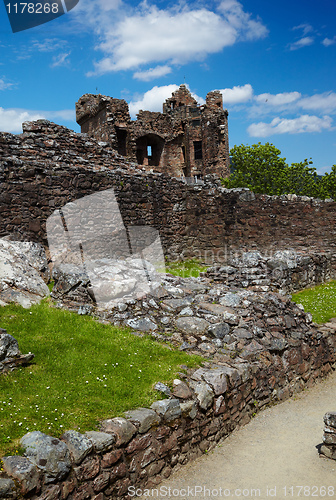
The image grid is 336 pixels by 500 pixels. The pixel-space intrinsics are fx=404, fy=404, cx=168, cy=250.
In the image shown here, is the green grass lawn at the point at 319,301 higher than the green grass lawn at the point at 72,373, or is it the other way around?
the green grass lawn at the point at 72,373

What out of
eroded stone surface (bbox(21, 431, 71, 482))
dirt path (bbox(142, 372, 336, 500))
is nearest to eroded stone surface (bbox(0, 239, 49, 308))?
eroded stone surface (bbox(21, 431, 71, 482))

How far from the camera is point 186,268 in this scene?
15711mm

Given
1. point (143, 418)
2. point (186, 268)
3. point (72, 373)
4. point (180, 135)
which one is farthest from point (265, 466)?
point (180, 135)

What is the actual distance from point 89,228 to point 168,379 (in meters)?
7.81

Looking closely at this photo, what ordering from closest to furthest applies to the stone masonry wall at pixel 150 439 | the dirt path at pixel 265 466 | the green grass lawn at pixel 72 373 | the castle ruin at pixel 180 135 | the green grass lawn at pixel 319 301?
the stone masonry wall at pixel 150 439, the green grass lawn at pixel 72 373, the dirt path at pixel 265 466, the green grass lawn at pixel 319 301, the castle ruin at pixel 180 135

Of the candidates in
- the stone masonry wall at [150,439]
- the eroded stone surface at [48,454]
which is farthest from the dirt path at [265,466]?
the eroded stone surface at [48,454]

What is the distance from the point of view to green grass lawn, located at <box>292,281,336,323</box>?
11.4 m

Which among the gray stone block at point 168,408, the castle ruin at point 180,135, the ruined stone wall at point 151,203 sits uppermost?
the castle ruin at point 180,135

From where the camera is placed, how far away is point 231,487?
532 centimetres

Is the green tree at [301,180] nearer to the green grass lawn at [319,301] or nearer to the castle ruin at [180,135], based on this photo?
the castle ruin at [180,135]

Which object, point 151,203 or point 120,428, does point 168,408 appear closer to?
point 120,428

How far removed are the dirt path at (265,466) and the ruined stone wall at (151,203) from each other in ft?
25.9

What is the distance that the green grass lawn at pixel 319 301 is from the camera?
11.4 metres

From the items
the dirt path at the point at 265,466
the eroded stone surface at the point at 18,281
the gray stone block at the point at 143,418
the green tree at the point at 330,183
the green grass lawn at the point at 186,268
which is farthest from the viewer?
the green tree at the point at 330,183
